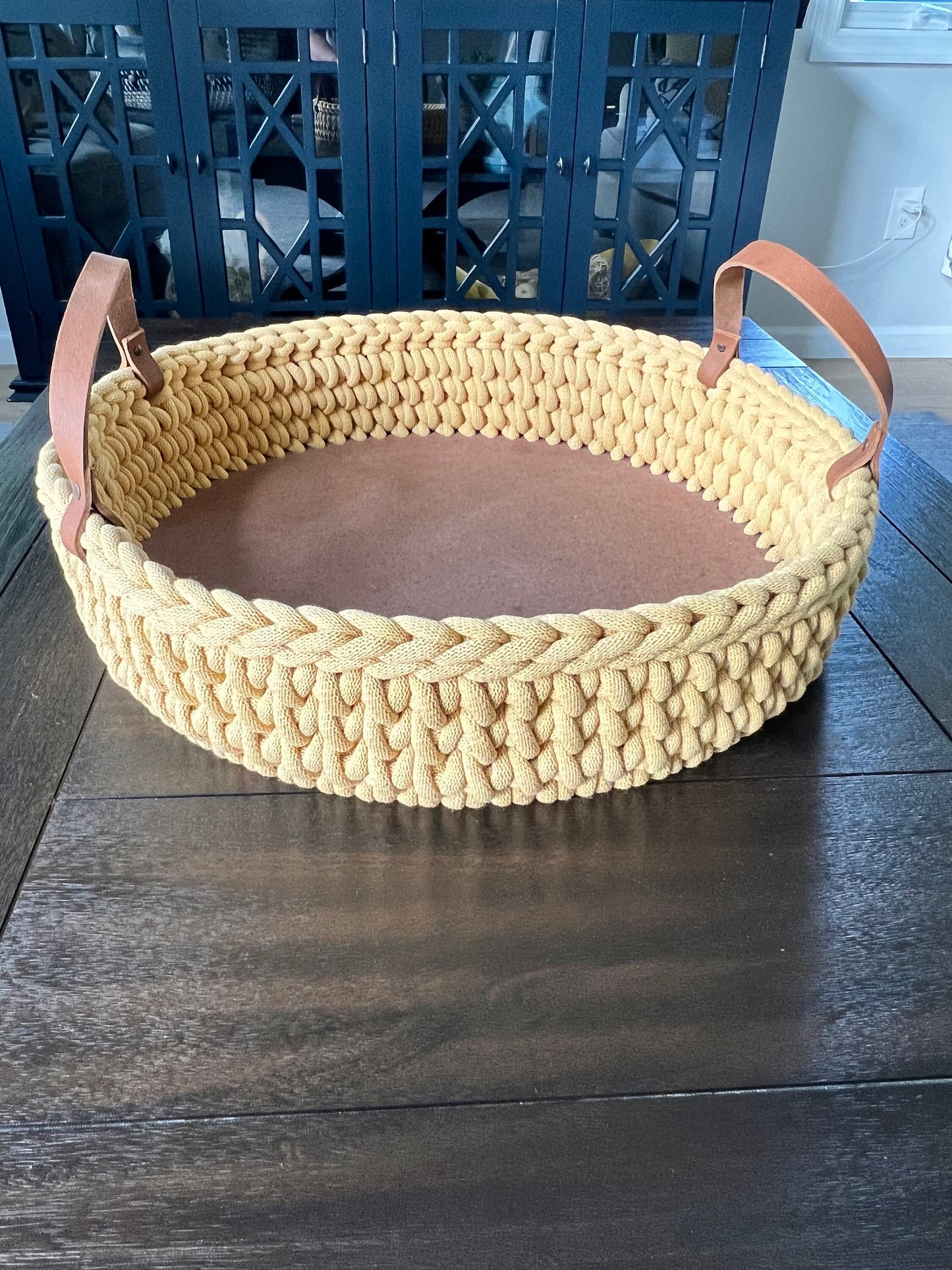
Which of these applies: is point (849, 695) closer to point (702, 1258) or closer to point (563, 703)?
point (563, 703)

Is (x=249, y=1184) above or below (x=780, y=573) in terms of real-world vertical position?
below

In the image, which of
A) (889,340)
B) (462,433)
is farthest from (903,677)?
(889,340)

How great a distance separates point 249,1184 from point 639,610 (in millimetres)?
261

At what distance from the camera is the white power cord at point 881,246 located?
2.16m

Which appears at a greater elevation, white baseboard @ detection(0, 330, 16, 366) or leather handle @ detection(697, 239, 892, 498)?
leather handle @ detection(697, 239, 892, 498)

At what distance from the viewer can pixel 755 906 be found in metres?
0.43

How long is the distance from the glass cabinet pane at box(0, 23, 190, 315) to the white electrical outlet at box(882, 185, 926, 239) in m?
1.54

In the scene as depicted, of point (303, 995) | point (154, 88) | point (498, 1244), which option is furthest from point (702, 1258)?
point (154, 88)

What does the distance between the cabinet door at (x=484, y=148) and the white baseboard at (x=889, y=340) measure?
793 mm

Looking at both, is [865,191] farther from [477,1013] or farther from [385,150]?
[477,1013]

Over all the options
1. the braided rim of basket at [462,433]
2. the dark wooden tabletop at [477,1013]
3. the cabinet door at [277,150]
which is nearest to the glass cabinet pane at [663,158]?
the cabinet door at [277,150]

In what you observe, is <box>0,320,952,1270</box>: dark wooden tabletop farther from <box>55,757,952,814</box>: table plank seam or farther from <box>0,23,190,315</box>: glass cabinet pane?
<box>0,23,190,315</box>: glass cabinet pane

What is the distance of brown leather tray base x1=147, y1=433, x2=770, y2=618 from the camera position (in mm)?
594

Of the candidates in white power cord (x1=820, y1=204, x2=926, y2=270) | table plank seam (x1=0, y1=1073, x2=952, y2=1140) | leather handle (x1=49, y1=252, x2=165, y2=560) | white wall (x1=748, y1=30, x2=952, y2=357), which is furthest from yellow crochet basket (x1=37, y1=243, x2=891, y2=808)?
white power cord (x1=820, y1=204, x2=926, y2=270)
